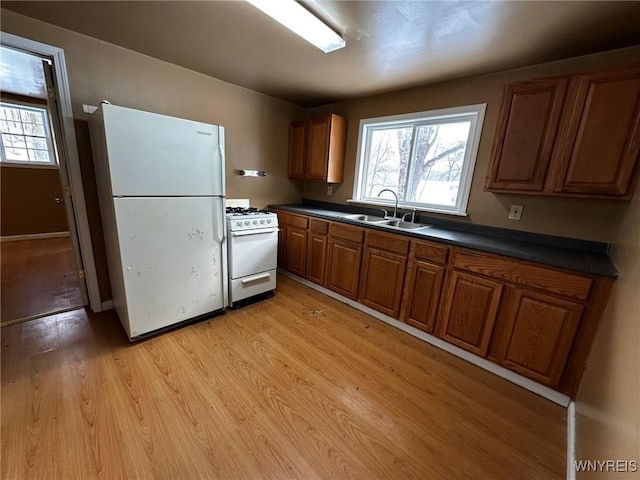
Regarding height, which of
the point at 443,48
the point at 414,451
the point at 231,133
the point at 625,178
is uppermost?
the point at 443,48

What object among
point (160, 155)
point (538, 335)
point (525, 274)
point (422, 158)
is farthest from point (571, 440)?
point (160, 155)

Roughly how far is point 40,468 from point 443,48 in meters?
3.26

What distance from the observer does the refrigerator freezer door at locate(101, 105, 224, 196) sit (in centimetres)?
167

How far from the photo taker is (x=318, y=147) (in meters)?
3.25

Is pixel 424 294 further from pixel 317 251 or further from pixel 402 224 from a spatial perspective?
pixel 317 251

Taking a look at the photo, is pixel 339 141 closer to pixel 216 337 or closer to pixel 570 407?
pixel 216 337

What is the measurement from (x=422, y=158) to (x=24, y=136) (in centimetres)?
619

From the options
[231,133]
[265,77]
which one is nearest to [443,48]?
[265,77]

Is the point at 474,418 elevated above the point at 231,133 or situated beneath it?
situated beneath

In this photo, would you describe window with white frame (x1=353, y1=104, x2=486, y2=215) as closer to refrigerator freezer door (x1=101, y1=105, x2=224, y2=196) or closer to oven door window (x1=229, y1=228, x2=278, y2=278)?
oven door window (x1=229, y1=228, x2=278, y2=278)

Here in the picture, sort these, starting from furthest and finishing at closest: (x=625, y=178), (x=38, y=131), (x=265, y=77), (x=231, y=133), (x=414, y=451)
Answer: (x=38, y=131), (x=231, y=133), (x=265, y=77), (x=625, y=178), (x=414, y=451)

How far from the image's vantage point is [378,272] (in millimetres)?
2426

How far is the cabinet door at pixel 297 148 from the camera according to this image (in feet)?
11.2
